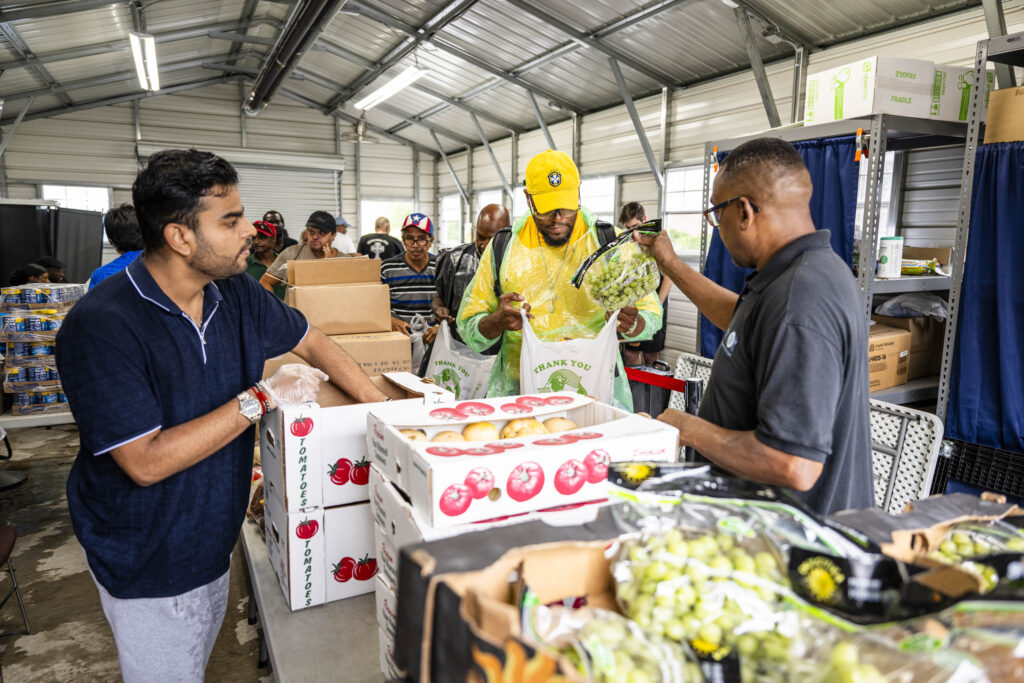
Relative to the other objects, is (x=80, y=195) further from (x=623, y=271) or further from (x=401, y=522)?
(x=401, y=522)

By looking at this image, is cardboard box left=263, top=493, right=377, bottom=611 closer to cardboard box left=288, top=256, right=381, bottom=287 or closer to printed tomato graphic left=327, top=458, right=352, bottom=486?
printed tomato graphic left=327, top=458, right=352, bottom=486

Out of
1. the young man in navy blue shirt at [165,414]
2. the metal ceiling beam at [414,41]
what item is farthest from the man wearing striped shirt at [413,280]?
the metal ceiling beam at [414,41]

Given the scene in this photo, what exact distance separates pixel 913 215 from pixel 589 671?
514 centimetres

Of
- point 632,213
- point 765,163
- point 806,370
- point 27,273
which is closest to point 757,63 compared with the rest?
point 632,213

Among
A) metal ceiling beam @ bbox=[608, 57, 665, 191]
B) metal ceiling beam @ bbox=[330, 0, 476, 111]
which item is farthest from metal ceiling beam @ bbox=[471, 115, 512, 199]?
metal ceiling beam @ bbox=[608, 57, 665, 191]

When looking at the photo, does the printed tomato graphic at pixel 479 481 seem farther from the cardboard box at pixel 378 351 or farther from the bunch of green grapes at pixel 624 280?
the cardboard box at pixel 378 351

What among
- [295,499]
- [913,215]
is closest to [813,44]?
[913,215]

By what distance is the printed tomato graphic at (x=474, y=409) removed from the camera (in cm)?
154

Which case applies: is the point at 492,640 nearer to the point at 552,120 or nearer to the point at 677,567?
the point at 677,567

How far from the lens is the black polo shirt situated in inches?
49.4

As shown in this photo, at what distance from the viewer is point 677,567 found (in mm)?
751

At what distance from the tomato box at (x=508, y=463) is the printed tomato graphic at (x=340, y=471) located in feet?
1.37

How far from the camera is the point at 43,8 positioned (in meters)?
6.56

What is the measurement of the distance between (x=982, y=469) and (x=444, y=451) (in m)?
3.08
